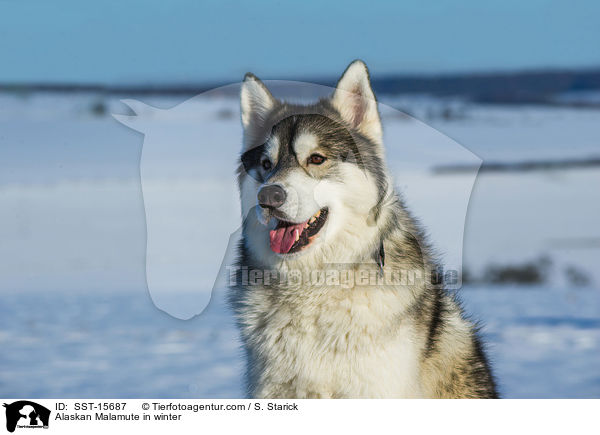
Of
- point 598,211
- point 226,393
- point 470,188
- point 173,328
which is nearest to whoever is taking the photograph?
point 470,188

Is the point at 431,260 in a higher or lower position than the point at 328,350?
higher

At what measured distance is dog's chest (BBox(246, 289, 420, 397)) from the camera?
3.21 metres

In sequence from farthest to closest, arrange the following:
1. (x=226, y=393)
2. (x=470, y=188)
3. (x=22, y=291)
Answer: (x=22, y=291)
(x=226, y=393)
(x=470, y=188)

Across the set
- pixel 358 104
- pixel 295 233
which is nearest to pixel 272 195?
pixel 295 233

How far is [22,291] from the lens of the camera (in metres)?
9.12

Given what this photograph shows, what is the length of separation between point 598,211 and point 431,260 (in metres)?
7.87

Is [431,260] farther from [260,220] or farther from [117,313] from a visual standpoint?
[117,313]

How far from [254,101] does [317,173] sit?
55cm
